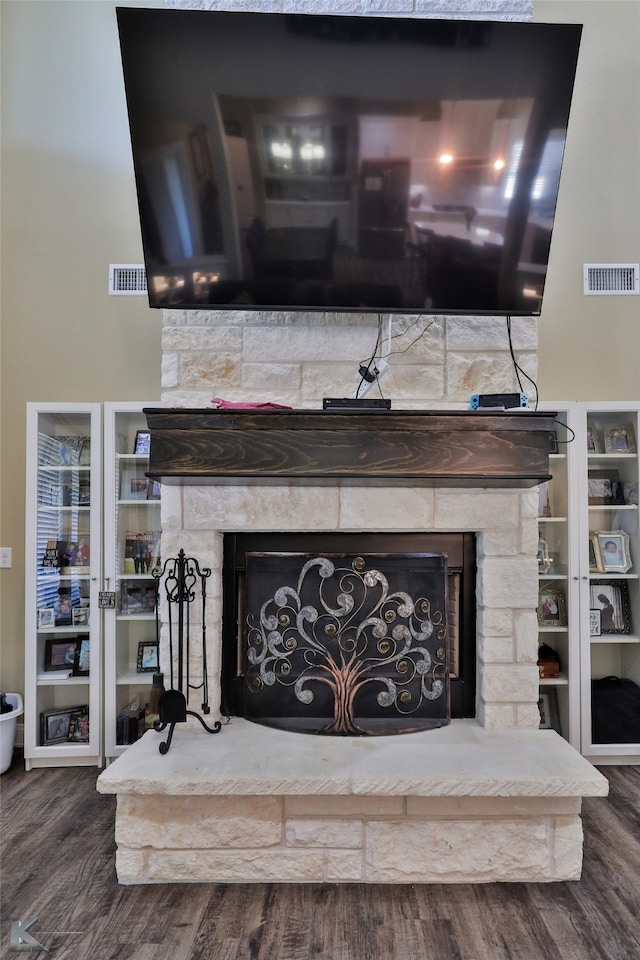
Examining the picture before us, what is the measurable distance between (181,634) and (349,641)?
0.59 meters

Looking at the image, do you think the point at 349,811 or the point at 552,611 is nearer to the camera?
the point at 349,811

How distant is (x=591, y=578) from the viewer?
265 cm

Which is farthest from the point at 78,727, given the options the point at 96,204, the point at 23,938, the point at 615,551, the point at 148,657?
the point at 615,551

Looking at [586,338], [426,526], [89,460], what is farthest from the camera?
[586,338]

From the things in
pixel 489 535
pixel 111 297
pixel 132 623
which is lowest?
Result: pixel 132 623

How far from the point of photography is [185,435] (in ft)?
5.85

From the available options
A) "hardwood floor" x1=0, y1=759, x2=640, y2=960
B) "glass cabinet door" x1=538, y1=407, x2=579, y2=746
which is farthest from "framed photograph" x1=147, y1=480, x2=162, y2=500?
"glass cabinet door" x1=538, y1=407, x2=579, y2=746

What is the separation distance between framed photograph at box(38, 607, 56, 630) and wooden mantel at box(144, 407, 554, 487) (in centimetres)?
125

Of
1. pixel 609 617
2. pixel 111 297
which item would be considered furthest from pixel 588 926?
pixel 111 297

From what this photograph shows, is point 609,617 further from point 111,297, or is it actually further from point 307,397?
point 111,297

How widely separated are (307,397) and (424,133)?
0.93 meters

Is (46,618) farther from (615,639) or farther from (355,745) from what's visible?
(615,639)

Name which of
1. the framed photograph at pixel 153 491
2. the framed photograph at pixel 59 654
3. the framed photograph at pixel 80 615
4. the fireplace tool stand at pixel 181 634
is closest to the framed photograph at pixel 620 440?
the fireplace tool stand at pixel 181 634

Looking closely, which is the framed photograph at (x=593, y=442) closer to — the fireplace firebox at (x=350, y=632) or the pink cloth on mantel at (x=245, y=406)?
the fireplace firebox at (x=350, y=632)
